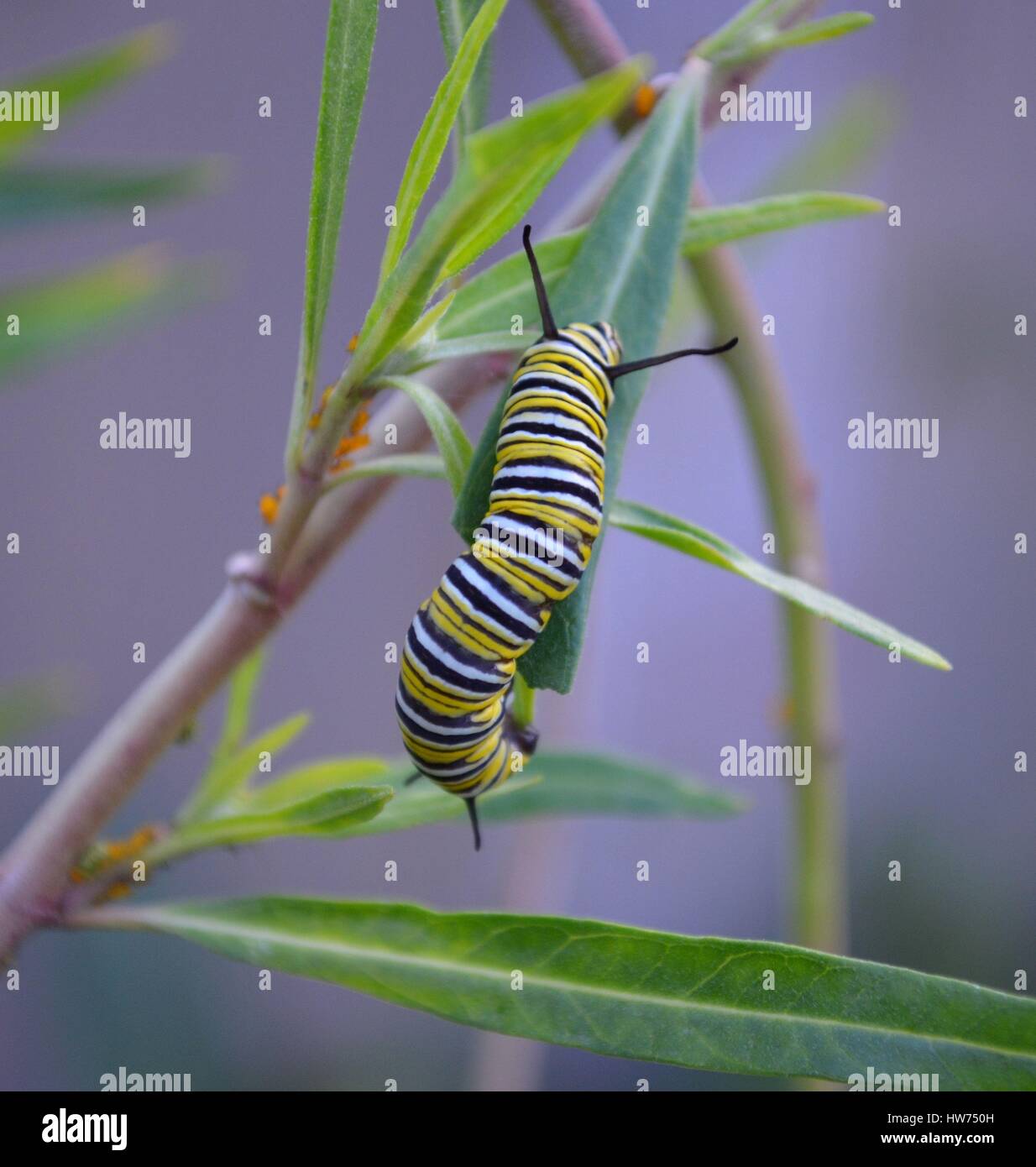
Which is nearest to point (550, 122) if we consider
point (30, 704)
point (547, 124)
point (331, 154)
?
point (547, 124)

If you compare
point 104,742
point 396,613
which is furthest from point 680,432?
point 104,742

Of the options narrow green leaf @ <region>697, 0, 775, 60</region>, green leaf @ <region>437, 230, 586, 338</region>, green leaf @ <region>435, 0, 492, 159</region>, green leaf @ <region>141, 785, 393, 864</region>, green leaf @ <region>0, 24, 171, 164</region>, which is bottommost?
green leaf @ <region>141, 785, 393, 864</region>

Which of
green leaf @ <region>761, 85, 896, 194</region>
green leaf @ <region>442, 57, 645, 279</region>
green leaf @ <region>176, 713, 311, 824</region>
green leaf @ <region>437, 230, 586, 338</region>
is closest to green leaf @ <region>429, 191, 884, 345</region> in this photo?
green leaf @ <region>437, 230, 586, 338</region>

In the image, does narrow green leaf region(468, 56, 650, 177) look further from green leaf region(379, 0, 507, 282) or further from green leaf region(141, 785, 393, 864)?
green leaf region(141, 785, 393, 864)

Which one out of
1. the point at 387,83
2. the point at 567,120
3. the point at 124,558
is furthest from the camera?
the point at 124,558

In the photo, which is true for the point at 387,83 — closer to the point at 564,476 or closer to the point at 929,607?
the point at 929,607

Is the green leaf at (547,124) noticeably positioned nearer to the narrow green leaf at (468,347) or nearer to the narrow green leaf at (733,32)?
the narrow green leaf at (468,347)

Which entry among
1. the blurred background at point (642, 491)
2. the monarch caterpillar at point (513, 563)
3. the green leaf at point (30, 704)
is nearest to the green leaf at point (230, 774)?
the monarch caterpillar at point (513, 563)
